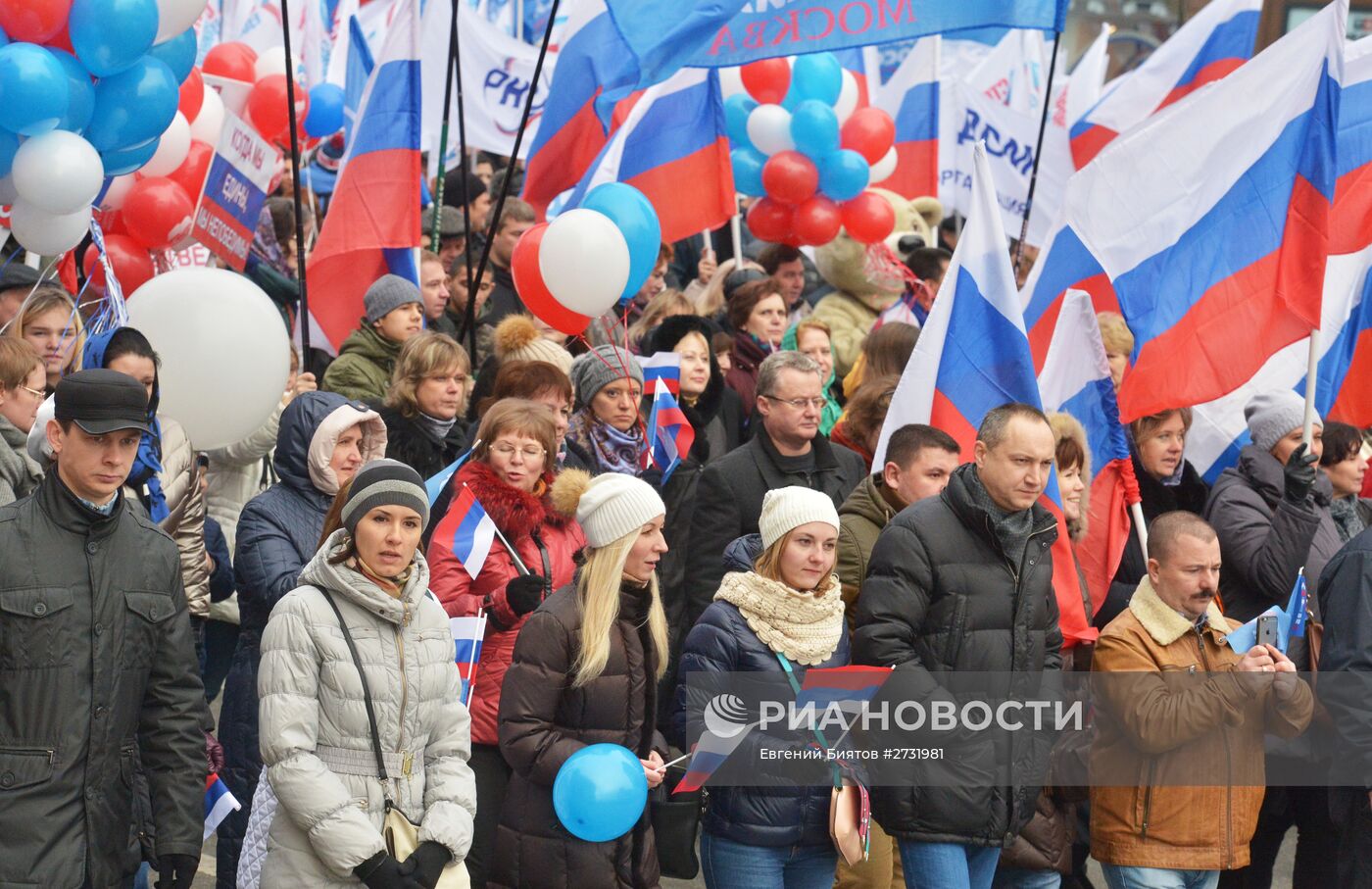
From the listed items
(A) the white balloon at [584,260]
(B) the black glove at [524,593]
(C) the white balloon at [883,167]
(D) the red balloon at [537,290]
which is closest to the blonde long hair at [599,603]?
(B) the black glove at [524,593]

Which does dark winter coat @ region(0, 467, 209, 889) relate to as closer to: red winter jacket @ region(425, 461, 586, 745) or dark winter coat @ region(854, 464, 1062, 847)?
red winter jacket @ region(425, 461, 586, 745)

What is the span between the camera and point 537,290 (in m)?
7.30

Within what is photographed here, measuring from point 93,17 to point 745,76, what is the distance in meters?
4.85

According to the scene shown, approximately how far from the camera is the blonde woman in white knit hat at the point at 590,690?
Answer: 499 cm

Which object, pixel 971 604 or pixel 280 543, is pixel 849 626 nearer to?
pixel 971 604

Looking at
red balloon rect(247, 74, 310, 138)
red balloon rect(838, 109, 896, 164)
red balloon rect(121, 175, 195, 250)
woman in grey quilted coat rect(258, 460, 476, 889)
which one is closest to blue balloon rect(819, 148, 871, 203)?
red balloon rect(838, 109, 896, 164)

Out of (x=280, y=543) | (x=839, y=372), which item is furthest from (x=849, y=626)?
(x=839, y=372)

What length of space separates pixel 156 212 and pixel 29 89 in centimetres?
173

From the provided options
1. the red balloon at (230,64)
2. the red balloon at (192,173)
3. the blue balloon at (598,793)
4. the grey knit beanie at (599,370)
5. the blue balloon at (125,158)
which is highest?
the red balloon at (230,64)

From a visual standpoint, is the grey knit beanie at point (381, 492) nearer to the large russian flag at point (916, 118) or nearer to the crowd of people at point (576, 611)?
the crowd of people at point (576, 611)

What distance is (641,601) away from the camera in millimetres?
5195

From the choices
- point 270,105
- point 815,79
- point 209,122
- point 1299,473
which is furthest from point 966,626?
point 270,105

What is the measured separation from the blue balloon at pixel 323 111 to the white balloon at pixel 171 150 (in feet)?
9.40

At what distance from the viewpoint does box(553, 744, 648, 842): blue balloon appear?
16.0 ft
